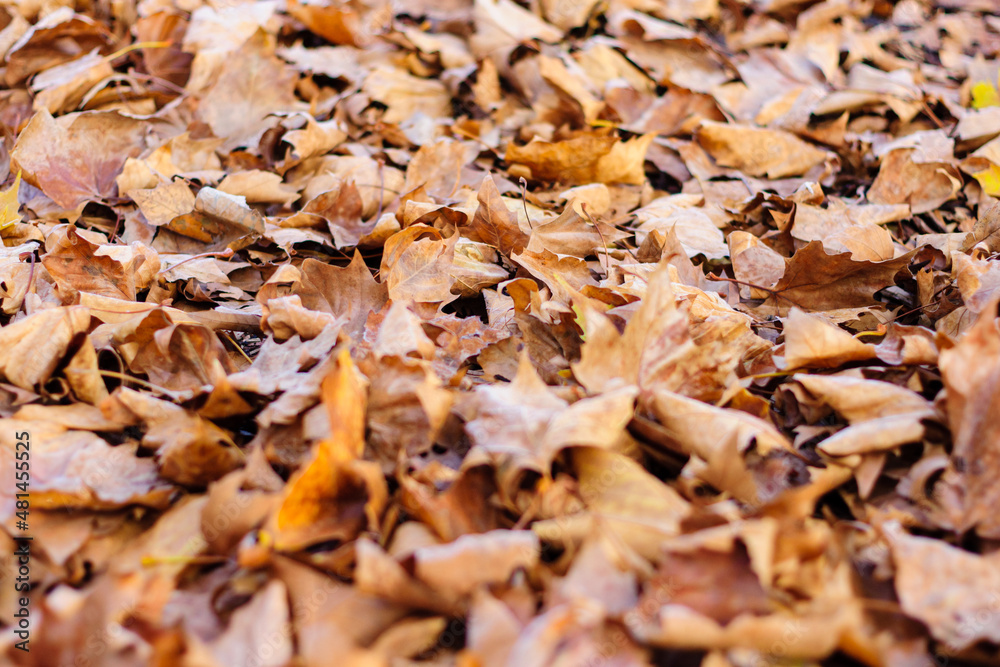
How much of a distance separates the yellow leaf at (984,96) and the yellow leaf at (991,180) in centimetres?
68

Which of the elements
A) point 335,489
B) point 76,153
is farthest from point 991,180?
point 76,153

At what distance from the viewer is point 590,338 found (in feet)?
4.09

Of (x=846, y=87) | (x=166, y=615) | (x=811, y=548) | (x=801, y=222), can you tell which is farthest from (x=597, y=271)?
(x=846, y=87)

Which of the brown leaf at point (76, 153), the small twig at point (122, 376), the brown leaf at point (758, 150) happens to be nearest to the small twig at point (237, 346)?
the small twig at point (122, 376)

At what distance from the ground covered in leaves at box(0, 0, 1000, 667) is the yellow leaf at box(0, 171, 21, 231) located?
5 cm

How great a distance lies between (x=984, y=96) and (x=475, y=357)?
248cm

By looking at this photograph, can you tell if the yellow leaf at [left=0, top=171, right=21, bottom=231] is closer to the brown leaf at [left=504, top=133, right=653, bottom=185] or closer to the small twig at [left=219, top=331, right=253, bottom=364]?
the small twig at [left=219, top=331, right=253, bottom=364]

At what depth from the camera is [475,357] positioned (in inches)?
57.2

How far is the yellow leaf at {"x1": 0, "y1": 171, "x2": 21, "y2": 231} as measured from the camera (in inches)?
68.3

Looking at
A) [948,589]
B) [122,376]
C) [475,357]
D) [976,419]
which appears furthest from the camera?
[475,357]

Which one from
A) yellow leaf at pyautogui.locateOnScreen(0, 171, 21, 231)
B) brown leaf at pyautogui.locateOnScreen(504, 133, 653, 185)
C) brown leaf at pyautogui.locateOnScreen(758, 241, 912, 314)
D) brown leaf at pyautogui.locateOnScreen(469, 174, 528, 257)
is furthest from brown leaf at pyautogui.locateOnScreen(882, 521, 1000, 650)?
yellow leaf at pyautogui.locateOnScreen(0, 171, 21, 231)

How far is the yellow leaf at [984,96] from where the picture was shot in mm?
2682

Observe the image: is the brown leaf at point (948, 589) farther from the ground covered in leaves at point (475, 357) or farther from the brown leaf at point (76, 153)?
the brown leaf at point (76, 153)

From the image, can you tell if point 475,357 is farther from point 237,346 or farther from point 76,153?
point 76,153
